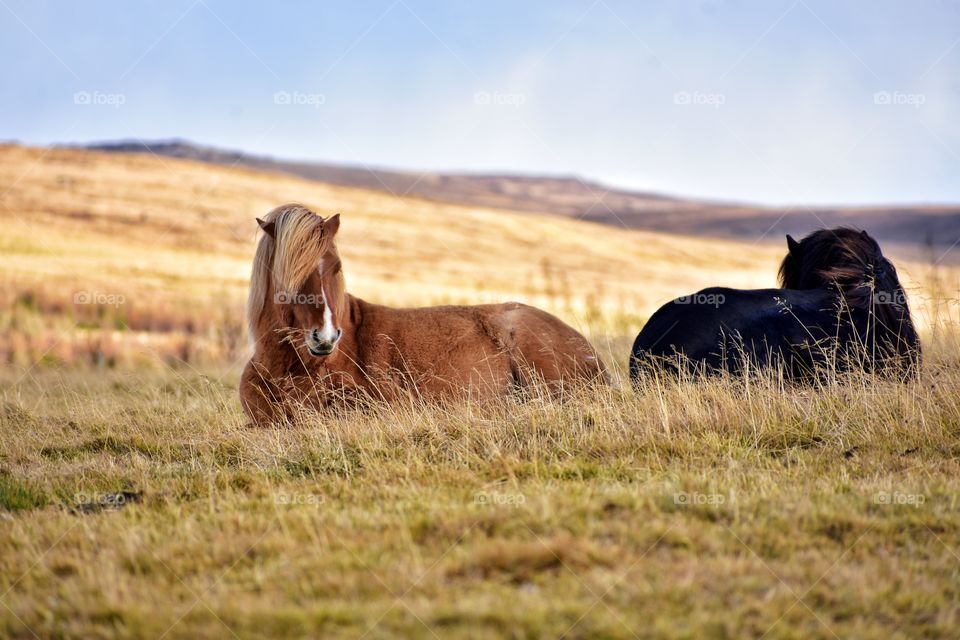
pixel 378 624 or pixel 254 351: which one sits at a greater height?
pixel 254 351

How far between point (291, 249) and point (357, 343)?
1.16 m

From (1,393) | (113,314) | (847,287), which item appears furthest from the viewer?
(113,314)

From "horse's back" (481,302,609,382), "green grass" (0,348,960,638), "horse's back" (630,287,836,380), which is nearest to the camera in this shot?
"green grass" (0,348,960,638)

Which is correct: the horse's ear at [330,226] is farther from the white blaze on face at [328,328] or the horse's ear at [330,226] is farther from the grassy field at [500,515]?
the grassy field at [500,515]

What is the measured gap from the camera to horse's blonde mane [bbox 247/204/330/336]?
21.2 ft

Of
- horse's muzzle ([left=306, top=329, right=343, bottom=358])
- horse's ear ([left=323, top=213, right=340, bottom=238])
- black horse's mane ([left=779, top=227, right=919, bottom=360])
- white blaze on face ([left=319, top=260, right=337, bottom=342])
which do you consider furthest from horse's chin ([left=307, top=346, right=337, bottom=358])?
black horse's mane ([left=779, top=227, right=919, bottom=360])

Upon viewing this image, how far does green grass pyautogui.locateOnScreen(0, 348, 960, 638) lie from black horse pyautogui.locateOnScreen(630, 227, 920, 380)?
0.39 meters

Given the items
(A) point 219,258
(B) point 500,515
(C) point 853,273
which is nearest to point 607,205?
(A) point 219,258

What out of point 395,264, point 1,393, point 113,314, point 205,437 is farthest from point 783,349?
point 395,264

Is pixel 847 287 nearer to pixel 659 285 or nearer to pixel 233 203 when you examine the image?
pixel 659 285

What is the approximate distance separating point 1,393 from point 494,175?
387ft

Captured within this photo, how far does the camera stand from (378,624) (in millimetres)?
3232

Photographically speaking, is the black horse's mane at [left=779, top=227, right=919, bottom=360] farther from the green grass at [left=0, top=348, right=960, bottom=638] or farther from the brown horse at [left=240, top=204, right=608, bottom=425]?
the brown horse at [left=240, top=204, right=608, bottom=425]

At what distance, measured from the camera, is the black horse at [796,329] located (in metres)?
7.12
